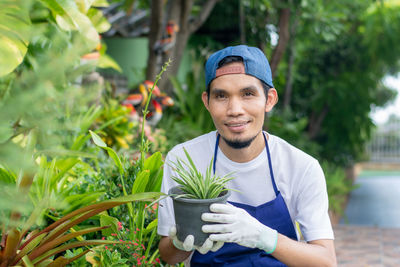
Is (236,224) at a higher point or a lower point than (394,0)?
lower

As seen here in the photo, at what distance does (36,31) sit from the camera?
951 millimetres

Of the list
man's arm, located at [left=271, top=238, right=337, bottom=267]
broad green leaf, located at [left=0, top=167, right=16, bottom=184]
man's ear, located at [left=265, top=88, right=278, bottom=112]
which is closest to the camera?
man's arm, located at [left=271, top=238, right=337, bottom=267]

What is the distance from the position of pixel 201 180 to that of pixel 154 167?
2.28 ft

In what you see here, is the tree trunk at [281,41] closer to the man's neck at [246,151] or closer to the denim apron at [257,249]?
the man's neck at [246,151]

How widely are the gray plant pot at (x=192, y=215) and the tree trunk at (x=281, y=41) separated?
455 centimetres

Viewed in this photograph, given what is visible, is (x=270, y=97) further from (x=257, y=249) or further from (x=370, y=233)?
(x=370, y=233)

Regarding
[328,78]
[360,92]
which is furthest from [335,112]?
[328,78]

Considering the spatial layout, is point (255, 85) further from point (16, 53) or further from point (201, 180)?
point (16, 53)

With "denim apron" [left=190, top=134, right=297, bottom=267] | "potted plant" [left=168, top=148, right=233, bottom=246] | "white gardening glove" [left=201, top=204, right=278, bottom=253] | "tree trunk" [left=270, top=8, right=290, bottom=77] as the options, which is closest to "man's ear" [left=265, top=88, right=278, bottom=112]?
"denim apron" [left=190, top=134, right=297, bottom=267]

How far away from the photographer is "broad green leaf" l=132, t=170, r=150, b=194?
1976 millimetres

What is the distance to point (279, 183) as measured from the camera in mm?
1867

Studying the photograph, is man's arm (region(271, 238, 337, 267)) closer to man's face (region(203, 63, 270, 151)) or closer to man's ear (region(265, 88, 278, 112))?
man's face (region(203, 63, 270, 151))

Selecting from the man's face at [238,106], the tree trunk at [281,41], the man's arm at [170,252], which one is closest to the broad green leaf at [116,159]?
the man's arm at [170,252]

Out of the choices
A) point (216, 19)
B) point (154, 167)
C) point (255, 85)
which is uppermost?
point (216, 19)
